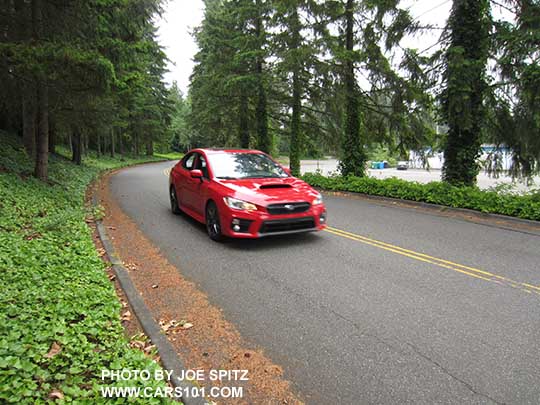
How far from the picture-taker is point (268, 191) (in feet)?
20.3

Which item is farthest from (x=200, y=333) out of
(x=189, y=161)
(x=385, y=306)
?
(x=189, y=161)

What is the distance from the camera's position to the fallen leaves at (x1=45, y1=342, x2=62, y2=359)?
2593mm

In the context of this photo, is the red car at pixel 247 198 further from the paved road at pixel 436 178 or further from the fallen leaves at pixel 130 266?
the paved road at pixel 436 178

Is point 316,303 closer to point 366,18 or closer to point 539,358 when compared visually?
point 539,358

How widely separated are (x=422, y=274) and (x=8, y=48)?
9371 millimetres

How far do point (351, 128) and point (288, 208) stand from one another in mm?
10290

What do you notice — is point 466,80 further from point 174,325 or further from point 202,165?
point 174,325

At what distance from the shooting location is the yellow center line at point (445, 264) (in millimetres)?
4578

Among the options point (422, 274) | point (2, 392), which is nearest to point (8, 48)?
point (2, 392)

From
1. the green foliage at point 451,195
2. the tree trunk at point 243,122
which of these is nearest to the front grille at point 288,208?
the green foliage at point 451,195

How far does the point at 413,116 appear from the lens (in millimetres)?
13680

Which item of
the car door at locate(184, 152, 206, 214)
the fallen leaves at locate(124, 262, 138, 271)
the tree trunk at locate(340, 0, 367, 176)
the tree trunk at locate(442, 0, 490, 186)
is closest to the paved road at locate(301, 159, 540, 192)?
the tree trunk at locate(340, 0, 367, 176)

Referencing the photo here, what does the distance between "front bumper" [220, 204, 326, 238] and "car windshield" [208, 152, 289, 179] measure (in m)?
1.11

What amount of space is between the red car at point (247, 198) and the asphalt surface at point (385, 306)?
388 millimetres
